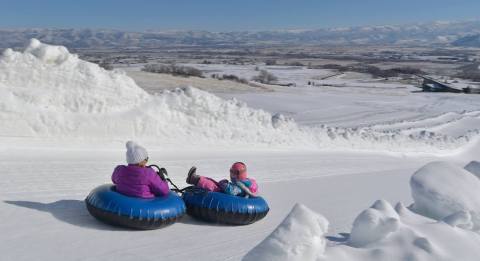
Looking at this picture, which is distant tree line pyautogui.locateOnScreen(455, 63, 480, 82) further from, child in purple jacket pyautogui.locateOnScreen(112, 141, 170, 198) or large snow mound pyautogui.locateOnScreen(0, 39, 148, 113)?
child in purple jacket pyautogui.locateOnScreen(112, 141, 170, 198)

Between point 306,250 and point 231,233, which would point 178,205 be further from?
point 306,250

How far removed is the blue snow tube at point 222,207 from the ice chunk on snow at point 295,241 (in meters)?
2.44

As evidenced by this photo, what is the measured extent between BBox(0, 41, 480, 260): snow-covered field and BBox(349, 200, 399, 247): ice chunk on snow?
10 millimetres

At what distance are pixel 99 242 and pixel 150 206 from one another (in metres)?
0.68

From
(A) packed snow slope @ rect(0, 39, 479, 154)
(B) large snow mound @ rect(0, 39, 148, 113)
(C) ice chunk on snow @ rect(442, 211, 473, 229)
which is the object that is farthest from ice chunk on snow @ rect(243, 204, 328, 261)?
(B) large snow mound @ rect(0, 39, 148, 113)

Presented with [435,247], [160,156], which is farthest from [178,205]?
[160,156]

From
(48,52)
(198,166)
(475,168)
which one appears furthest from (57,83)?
(475,168)

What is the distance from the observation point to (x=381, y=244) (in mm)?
4598

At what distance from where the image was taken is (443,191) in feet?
20.1

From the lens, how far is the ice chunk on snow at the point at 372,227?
15.3 feet

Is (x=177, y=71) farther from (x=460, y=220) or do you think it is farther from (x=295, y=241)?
(x=295, y=241)

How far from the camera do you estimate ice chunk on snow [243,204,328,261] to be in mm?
3924

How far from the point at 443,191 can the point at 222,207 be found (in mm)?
2487

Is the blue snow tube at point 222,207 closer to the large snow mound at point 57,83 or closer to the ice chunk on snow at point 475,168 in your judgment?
the ice chunk on snow at point 475,168
